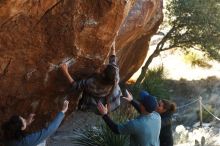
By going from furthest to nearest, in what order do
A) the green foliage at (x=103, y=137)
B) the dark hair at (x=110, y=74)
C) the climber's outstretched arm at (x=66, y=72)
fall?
the green foliage at (x=103, y=137) → the climber's outstretched arm at (x=66, y=72) → the dark hair at (x=110, y=74)

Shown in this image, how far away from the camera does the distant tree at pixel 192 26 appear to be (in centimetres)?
1844

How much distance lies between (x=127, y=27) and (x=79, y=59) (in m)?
3.24

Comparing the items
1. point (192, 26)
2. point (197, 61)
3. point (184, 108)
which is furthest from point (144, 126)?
point (197, 61)

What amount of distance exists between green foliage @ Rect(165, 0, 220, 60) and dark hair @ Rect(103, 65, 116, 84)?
35.3 feet

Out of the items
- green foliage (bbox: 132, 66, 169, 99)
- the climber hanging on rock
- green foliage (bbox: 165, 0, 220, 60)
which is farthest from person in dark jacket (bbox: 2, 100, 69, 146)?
green foliage (bbox: 165, 0, 220, 60)

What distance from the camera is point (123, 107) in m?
14.4

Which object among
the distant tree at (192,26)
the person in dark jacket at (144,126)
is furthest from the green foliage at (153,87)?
the person in dark jacket at (144,126)

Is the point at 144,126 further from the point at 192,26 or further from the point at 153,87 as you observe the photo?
the point at 192,26

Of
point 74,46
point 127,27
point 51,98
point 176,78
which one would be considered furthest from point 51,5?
point 176,78

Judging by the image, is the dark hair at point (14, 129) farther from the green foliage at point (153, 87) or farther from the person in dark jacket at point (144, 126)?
the green foliage at point (153, 87)

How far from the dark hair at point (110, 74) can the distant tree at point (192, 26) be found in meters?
9.79

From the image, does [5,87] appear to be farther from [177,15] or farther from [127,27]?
[177,15]

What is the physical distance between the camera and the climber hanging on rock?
8.42 metres

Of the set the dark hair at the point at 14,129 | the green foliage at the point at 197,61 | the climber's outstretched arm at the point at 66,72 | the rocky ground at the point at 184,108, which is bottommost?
the rocky ground at the point at 184,108
